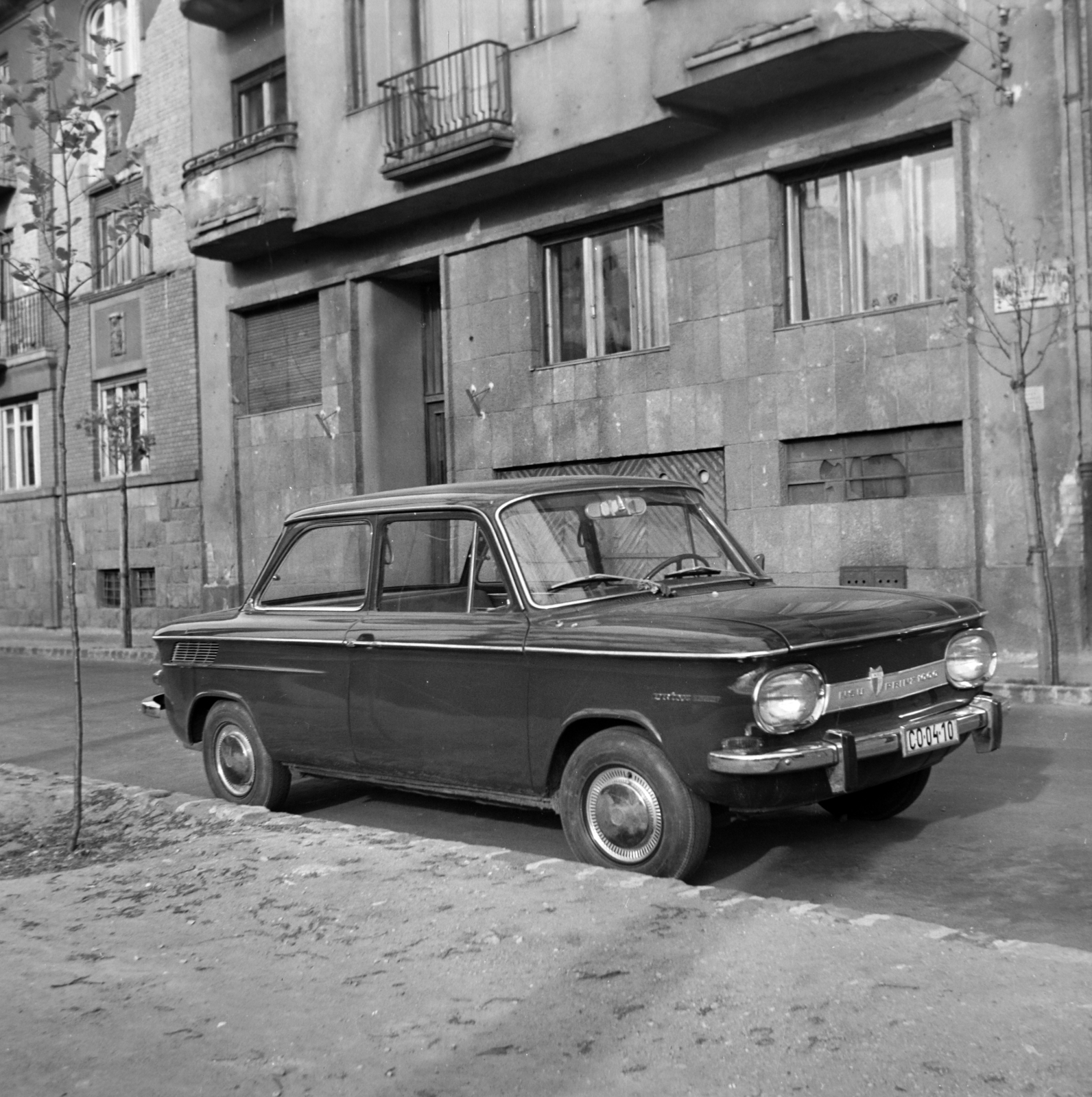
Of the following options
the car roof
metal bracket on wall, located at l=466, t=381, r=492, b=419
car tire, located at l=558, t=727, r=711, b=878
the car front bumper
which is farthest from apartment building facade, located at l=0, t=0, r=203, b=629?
the car front bumper

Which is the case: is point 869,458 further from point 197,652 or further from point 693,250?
point 197,652

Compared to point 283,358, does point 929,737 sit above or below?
below

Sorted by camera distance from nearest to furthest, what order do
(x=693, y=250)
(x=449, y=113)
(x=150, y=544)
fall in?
(x=693, y=250), (x=449, y=113), (x=150, y=544)

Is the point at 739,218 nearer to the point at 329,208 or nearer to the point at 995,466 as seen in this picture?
the point at 995,466

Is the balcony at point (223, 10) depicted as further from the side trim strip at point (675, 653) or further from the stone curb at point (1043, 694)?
the side trim strip at point (675, 653)

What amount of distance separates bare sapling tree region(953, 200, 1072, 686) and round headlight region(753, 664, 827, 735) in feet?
27.6

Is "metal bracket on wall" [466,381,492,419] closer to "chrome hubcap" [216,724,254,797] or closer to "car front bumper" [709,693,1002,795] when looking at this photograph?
"chrome hubcap" [216,724,254,797]

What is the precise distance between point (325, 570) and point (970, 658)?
10.4ft

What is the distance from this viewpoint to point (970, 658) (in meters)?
6.18

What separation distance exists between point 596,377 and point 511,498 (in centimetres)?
1184

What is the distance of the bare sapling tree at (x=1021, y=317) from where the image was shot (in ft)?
44.6

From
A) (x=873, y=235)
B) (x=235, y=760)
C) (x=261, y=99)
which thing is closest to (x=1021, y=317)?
(x=873, y=235)

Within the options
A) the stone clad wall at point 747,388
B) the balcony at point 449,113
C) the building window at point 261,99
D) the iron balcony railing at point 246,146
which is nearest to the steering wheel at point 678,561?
the stone clad wall at point 747,388

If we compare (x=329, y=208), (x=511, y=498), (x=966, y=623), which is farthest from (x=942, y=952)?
(x=329, y=208)
